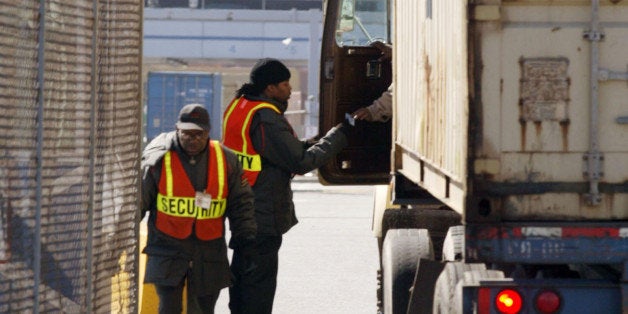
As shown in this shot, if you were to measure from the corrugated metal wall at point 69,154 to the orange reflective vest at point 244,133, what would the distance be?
1.61 metres

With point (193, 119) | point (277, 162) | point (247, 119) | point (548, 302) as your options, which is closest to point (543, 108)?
point (548, 302)

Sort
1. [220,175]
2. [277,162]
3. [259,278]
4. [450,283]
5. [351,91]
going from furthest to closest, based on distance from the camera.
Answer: [351,91]
[277,162]
[259,278]
[220,175]
[450,283]

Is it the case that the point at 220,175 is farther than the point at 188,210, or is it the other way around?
the point at 220,175

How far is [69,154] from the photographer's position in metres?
6.24

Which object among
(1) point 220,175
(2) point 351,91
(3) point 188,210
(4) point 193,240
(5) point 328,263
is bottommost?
(5) point 328,263

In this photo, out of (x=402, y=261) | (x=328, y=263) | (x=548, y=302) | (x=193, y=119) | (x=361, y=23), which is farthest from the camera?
(x=328, y=263)

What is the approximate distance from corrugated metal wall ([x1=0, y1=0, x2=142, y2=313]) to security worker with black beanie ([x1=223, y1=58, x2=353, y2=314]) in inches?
59.9

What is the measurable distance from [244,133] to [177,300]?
158cm

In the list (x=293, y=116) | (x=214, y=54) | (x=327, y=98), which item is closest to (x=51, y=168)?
(x=327, y=98)

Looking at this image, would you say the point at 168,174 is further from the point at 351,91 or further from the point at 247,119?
the point at 351,91

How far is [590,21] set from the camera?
19.5 feet

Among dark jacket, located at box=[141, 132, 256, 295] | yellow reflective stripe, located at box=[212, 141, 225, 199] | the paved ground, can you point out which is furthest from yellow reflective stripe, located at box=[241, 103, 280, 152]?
the paved ground

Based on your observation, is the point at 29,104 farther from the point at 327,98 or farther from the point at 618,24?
the point at 327,98

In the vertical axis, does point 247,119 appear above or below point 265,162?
above
